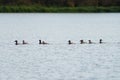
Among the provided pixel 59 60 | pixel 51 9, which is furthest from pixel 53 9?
pixel 59 60

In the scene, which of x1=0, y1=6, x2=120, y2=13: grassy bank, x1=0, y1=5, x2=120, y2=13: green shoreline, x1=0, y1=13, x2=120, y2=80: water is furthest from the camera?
x1=0, y1=5, x2=120, y2=13: green shoreline

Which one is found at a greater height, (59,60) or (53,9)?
(53,9)

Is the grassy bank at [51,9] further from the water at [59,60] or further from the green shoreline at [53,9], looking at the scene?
the water at [59,60]

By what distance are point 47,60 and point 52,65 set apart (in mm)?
2627

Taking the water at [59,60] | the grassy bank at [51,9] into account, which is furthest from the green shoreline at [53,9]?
the water at [59,60]

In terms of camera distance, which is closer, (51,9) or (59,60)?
(59,60)

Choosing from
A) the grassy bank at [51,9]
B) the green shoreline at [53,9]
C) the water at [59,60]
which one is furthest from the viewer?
the green shoreline at [53,9]

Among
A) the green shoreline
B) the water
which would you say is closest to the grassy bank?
the green shoreline

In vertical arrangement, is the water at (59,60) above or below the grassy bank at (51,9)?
below

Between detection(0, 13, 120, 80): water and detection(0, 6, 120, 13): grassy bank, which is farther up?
detection(0, 6, 120, 13): grassy bank

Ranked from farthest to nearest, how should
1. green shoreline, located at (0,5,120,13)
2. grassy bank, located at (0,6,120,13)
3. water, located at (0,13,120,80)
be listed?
1. green shoreline, located at (0,5,120,13)
2. grassy bank, located at (0,6,120,13)
3. water, located at (0,13,120,80)

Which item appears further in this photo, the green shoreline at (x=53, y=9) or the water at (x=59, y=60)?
the green shoreline at (x=53, y=9)

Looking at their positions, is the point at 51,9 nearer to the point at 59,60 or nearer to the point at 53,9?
the point at 53,9

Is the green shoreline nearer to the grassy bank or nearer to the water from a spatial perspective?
the grassy bank
